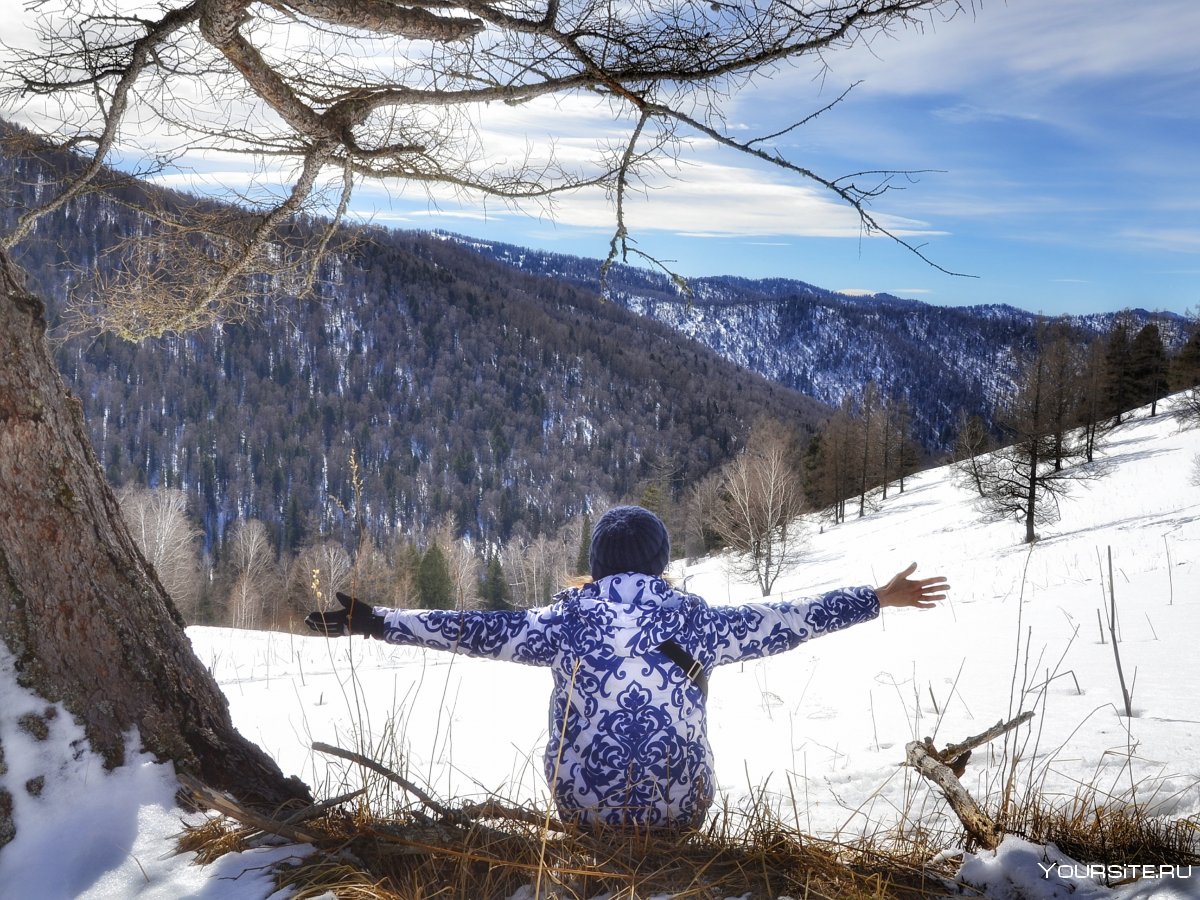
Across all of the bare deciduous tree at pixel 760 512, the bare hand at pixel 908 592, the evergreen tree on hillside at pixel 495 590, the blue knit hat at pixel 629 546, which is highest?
the blue knit hat at pixel 629 546

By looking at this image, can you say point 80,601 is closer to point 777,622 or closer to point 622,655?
point 622,655

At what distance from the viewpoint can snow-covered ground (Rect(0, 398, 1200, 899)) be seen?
55.9 inches

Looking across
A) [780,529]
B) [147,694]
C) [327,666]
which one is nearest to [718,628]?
[147,694]

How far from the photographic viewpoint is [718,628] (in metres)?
1.97

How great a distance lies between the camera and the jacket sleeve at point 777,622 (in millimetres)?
1973

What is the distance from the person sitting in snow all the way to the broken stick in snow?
43 cm

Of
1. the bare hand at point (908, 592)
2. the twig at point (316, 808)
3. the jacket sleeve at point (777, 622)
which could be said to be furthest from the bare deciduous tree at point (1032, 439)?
the twig at point (316, 808)

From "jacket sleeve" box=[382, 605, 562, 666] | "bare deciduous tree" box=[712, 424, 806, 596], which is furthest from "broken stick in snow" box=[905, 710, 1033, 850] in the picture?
"bare deciduous tree" box=[712, 424, 806, 596]

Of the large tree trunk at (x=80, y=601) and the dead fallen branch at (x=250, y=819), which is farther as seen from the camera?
the large tree trunk at (x=80, y=601)

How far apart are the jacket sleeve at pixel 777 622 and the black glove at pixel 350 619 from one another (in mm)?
881

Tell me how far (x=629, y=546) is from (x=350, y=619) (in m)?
0.75

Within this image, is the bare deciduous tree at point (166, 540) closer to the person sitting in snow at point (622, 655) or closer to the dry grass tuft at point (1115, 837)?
the person sitting in snow at point (622, 655)

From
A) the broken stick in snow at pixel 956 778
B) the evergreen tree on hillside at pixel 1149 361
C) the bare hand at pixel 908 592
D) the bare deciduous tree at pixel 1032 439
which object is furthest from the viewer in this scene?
the evergreen tree on hillside at pixel 1149 361

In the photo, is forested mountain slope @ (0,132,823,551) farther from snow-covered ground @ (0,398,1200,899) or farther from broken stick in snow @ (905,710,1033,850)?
broken stick in snow @ (905,710,1033,850)
